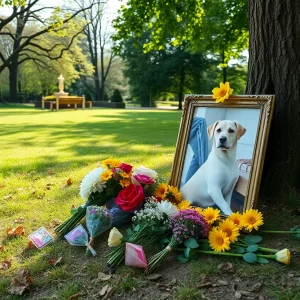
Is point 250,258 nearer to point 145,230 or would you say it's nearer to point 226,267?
point 226,267

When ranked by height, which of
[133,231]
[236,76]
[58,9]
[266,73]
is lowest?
[133,231]

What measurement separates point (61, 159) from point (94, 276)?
13.8 feet

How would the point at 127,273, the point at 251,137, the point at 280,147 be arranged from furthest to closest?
the point at 280,147
the point at 251,137
the point at 127,273

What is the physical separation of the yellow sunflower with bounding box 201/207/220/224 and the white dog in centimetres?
10

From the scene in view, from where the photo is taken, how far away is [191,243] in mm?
2389

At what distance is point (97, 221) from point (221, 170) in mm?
1124

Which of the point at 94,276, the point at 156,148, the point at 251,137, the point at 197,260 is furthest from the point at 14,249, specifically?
the point at 156,148

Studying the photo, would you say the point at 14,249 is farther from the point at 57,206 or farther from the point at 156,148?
the point at 156,148

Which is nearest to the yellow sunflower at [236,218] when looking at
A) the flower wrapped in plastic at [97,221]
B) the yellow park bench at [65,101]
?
the flower wrapped in plastic at [97,221]

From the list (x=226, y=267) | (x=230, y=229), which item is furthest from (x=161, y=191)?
(x=226, y=267)

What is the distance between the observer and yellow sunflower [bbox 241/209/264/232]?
2498 mm

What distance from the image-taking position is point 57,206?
366 cm

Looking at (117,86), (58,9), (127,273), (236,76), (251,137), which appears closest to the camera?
(127,273)

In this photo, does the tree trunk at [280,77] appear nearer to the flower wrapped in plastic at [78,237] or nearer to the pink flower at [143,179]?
the pink flower at [143,179]
